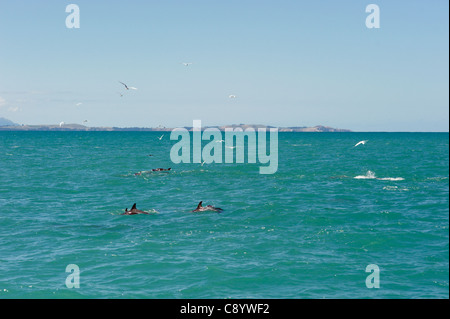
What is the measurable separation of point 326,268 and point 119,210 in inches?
885

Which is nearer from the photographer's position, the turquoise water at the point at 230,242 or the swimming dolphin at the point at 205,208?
the turquoise water at the point at 230,242

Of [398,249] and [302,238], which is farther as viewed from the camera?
[302,238]

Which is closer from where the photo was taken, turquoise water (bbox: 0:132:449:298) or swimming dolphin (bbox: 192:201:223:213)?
turquoise water (bbox: 0:132:449:298)

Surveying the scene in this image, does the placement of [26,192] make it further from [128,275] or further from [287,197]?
[128,275]

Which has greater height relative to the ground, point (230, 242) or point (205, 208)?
point (205, 208)

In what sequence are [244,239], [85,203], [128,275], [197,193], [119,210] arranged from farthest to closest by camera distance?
[197,193], [85,203], [119,210], [244,239], [128,275]

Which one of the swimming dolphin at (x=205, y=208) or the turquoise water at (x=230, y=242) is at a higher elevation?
the swimming dolphin at (x=205, y=208)

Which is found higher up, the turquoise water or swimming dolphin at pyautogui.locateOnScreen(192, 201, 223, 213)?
swimming dolphin at pyautogui.locateOnScreen(192, 201, 223, 213)

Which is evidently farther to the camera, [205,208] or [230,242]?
[205,208]

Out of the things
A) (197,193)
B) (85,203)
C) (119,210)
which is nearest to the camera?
(119,210)

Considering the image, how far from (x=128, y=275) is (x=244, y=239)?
8.89 meters

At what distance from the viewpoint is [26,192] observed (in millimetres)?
52500
